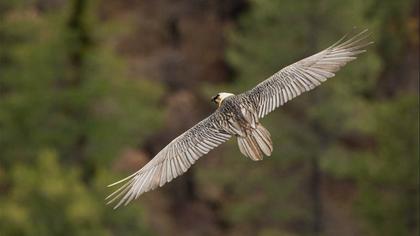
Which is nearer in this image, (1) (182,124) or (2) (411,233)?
(2) (411,233)

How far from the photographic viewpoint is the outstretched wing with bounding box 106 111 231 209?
12.2 metres

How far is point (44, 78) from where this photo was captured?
3069 centimetres

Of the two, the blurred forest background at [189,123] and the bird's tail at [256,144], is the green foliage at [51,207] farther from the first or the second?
the bird's tail at [256,144]

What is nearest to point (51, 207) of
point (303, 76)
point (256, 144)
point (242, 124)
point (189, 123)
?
point (189, 123)

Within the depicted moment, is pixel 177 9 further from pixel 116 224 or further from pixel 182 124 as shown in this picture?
pixel 116 224

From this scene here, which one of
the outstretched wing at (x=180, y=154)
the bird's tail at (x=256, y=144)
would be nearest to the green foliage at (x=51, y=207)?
the outstretched wing at (x=180, y=154)

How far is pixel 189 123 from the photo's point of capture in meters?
33.4

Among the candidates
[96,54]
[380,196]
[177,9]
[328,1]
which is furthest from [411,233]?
[177,9]

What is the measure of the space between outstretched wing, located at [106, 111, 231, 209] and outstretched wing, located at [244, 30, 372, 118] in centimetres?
52

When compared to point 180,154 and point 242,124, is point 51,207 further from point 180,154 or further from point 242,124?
point 242,124

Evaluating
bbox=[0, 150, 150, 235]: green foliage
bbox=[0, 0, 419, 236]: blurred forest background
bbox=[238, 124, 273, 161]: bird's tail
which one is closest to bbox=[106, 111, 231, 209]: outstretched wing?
bbox=[238, 124, 273, 161]: bird's tail

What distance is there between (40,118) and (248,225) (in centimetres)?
601

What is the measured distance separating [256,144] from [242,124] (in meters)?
0.41

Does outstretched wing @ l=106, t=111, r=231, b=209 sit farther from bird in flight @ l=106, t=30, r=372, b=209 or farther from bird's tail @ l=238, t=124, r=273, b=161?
bird's tail @ l=238, t=124, r=273, b=161
